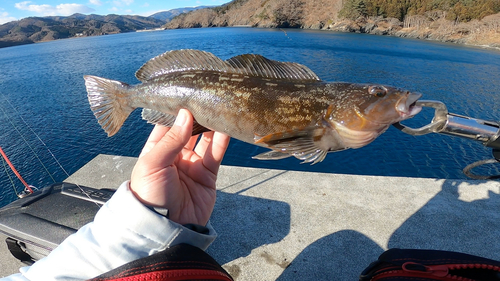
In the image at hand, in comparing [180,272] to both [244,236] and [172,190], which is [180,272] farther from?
[244,236]

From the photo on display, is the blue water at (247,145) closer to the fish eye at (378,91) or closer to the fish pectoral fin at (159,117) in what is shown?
the fish pectoral fin at (159,117)

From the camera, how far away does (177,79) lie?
3.52 meters

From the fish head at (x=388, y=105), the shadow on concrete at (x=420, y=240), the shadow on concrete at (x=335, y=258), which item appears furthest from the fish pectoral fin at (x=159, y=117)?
the shadow on concrete at (x=420, y=240)

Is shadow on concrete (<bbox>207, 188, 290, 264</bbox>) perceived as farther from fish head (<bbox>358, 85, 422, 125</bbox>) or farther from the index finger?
fish head (<bbox>358, 85, 422, 125</bbox>)

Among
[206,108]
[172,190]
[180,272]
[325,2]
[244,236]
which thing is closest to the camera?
[180,272]

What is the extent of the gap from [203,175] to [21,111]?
1026 inches

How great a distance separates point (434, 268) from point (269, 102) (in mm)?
2192

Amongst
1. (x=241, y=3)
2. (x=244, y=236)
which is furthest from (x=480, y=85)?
(x=241, y=3)

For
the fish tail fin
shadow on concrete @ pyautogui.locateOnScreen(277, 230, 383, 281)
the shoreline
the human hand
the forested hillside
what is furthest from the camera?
the forested hillside

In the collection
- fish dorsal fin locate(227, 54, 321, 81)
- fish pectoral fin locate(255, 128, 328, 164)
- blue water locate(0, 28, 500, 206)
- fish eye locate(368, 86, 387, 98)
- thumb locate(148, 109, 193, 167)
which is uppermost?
fish dorsal fin locate(227, 54, 321, 81)

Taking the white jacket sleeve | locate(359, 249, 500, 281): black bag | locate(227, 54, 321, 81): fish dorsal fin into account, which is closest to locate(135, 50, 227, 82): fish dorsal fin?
locate(227, 54, 321, 81): fish dorsal fin

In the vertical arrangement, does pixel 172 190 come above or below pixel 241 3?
below

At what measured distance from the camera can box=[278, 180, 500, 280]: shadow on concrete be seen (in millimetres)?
4527

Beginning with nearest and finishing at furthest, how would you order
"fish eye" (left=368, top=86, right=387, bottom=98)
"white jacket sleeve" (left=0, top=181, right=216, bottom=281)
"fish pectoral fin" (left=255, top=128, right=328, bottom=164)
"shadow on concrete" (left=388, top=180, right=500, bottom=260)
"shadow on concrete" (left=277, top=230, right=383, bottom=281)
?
"white jacket sleeve" (left=0, top=181, right=216, bottom=281)
"fish eye" (left=368, top=86, right=387, bottom=98)
"fish pectoral fin" (left=255, top=128, right=328, bottom=164)
"shadow on concrete" (left=277, top=230, right=383, bottom=281)
"shadow on concrete" (left=388, top=180, right=500, bottom=260)
